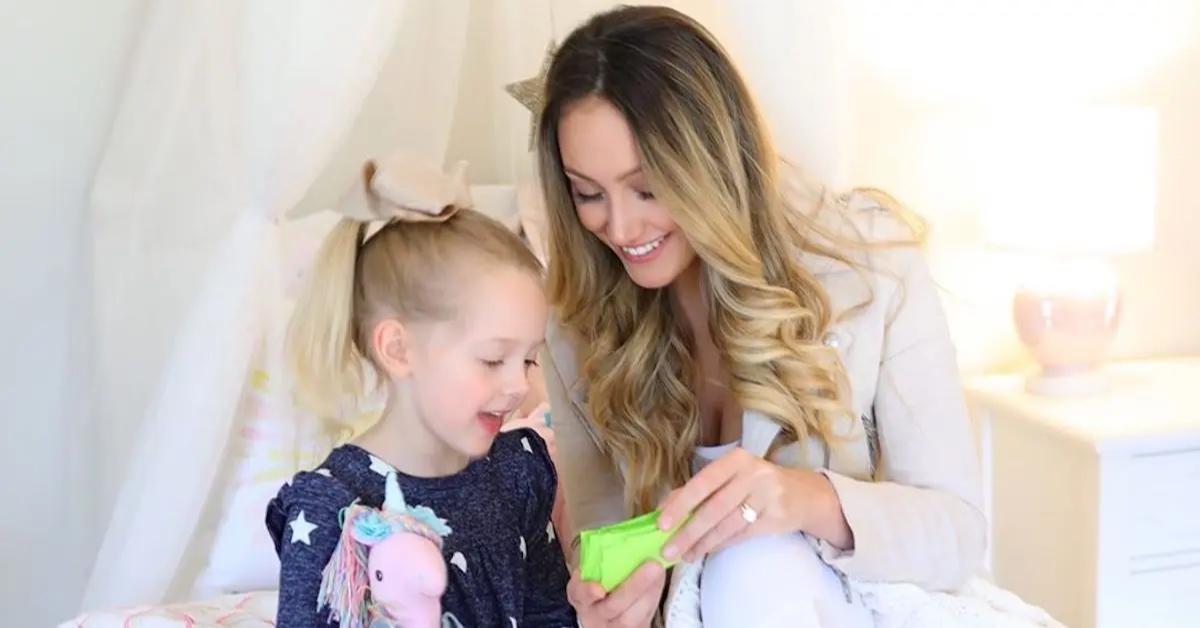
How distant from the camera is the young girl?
4.02 feet

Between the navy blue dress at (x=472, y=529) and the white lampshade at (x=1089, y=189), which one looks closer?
the navy blue dress at (x=472, y=529)

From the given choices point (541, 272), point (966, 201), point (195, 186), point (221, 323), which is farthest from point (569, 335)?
point (966, 201)

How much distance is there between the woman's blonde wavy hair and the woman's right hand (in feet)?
0.79

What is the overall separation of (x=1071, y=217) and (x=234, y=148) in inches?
54.3

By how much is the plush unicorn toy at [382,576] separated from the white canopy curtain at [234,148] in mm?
494

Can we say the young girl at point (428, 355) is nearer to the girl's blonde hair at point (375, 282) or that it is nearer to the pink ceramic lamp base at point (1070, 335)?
the girl's blonde hair at point (375, 282)

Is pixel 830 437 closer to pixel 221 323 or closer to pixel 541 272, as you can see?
pixel 541 272

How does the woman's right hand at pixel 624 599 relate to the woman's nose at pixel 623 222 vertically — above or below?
below

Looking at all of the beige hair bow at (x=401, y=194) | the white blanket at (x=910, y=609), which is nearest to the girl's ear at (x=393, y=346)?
the beige hair bow at (x=401, y=194)

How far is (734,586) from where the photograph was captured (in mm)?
1192

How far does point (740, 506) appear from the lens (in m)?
1.20

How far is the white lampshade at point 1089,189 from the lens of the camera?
204cm

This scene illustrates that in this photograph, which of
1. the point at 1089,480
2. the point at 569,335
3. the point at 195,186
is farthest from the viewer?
the point at 1089,480

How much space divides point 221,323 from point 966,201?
1.45 meters
